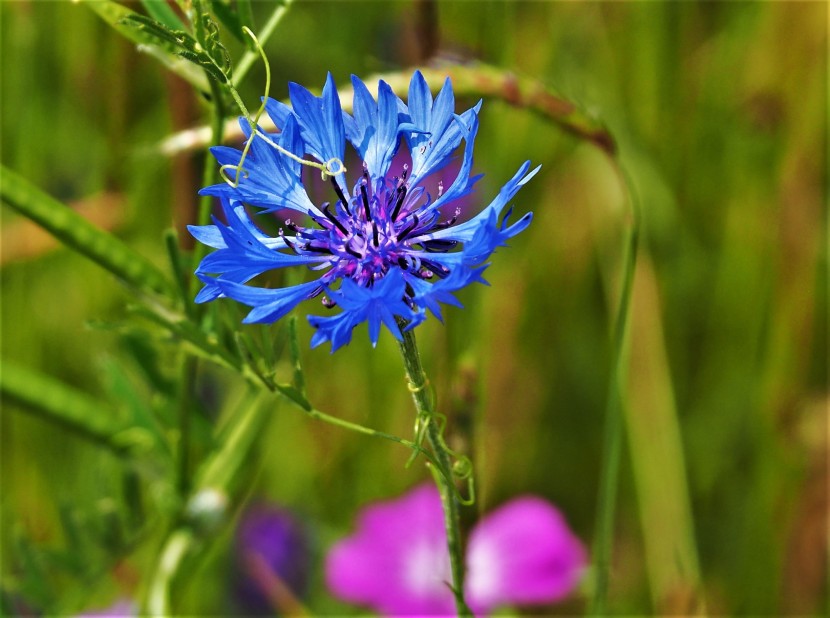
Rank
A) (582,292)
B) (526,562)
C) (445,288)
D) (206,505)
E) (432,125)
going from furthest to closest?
1. (582,292)
2. (526,562)
3. (206,505)
4. (432,125)
5. (445,288)

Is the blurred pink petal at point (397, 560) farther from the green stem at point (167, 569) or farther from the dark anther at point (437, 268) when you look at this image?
the dark anther at point (437, 268)

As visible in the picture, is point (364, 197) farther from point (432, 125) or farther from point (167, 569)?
point (167, 569)

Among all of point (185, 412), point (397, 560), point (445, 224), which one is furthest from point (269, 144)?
point (397, 560)

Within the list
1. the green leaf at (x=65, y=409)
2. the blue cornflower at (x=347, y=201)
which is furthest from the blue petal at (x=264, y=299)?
the green leaf at (x=65, y=409)

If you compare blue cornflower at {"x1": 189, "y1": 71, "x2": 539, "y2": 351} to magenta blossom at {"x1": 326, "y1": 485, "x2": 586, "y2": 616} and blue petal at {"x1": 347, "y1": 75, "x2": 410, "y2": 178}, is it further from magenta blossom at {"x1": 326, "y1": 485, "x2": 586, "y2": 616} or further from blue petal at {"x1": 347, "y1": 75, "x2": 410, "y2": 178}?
magenta blossom at {"x1": 326, "y1": 485, "x2": 586, "y2": 616}

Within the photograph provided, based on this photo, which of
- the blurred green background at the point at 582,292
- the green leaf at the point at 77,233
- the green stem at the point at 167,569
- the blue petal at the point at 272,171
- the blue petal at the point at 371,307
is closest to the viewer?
the blue petal at the point at 371,307

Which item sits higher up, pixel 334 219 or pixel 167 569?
pixel 334 219

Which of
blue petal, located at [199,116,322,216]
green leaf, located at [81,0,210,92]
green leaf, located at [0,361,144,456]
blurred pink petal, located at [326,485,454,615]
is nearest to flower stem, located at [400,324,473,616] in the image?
blue petal, located at [199,116,322,216]

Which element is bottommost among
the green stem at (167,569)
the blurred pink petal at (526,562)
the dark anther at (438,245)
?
the blurred pink petal at (526,562)
